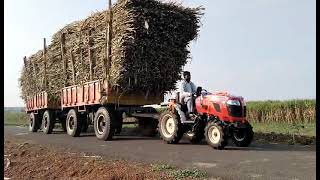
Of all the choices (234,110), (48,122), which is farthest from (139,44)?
(48,122)

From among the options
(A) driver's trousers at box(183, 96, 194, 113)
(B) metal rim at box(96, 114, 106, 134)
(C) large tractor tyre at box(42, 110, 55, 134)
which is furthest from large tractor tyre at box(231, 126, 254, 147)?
(C) large tractor tyre at box(42, 110, 55, 134)

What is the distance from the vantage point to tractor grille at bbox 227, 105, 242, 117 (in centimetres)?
1125

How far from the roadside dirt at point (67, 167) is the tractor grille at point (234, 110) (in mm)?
3084

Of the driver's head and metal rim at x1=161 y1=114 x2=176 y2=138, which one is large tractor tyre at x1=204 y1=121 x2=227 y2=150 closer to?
metal rim at x1=161 y1=114 x2=176 y2=138

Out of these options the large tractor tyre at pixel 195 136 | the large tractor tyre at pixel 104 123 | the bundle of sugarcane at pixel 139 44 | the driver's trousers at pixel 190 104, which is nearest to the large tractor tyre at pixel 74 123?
the bundle of sugarcane at pixel 139 44

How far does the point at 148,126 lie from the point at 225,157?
6.34 meters

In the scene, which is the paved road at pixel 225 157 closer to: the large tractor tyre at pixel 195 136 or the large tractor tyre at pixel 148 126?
the large tractor tyre at pixel 195 136

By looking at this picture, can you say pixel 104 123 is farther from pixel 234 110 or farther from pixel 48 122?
Result: pixel 48 122

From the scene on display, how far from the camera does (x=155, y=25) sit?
45.1ft

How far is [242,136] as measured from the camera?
466 inches

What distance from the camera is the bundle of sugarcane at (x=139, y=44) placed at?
533 inches

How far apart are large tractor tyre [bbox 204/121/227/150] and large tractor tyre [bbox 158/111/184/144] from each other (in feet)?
3.79

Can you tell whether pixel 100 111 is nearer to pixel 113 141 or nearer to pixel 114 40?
pixel 113 141

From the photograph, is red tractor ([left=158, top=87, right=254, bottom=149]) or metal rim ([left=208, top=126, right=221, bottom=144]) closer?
metal rim ([left=208, top=126, right=221, bottom=144])
